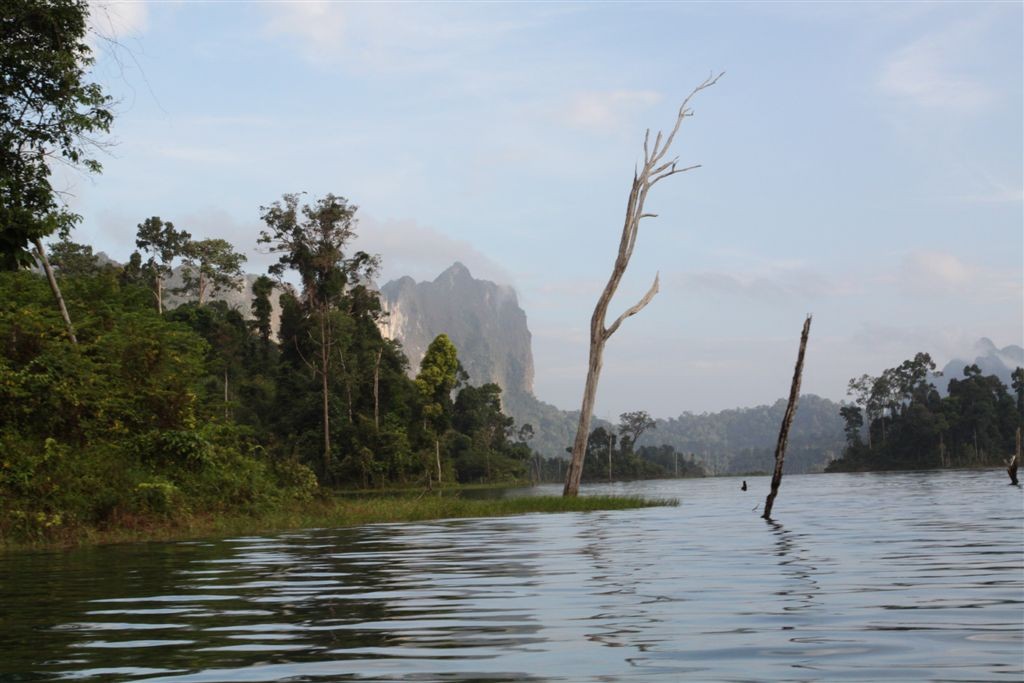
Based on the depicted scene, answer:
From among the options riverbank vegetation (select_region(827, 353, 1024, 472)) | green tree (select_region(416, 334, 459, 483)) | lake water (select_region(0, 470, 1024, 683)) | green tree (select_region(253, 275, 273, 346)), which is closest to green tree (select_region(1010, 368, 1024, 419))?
riverbank vegetation (select_region(827, 353, 1024, 472))

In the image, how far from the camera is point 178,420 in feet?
98.7

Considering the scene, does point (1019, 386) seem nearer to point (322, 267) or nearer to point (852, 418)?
point (852, 418)

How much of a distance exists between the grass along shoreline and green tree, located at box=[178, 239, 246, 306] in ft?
244

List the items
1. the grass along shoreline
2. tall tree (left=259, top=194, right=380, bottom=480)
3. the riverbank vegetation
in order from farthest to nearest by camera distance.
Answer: the riverbank vegetation < tall tree (left=259, top=194, right=380, bottom=480) < the grass along shoreline

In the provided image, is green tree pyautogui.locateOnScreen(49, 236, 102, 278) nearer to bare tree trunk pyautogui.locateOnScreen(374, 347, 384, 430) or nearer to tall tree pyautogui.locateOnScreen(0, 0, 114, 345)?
bare tree trunk pyautogui.locateOnScreen(374, 347, 384, 430)

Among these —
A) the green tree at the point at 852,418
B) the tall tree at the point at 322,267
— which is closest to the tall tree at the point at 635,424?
the green tree at the point at 852,418

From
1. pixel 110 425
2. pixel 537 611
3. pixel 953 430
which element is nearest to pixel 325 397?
pixel 110 425

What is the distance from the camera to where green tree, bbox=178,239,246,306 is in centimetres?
10412

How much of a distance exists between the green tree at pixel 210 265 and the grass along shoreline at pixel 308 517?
74.4 m

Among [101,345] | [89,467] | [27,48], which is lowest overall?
[89,467]

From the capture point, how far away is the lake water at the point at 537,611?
22.2 ft

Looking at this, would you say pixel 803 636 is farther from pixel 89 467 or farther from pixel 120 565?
pixel 89 467

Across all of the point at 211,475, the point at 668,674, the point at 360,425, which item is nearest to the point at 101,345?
the point at 211,475

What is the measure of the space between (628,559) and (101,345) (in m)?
19.4
